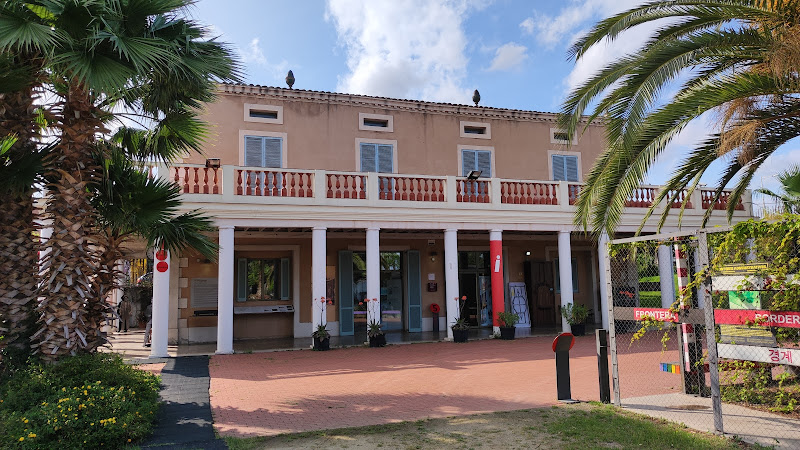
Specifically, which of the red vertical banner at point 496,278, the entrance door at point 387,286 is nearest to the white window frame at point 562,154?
the red vertical banner at point 496,278

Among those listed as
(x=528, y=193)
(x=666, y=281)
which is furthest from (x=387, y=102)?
(x=666, y=281)

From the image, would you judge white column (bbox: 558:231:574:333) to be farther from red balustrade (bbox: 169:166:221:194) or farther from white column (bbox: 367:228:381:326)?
red balustrade (bbox: 169:166:221:194)

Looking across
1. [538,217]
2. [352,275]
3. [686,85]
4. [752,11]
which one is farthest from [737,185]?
[352,275]

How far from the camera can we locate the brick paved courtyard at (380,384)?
6.66 metres

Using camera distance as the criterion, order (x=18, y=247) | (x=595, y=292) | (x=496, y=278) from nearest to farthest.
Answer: (x=18, y=247), (x=496, y=278), (x=595, y=292)

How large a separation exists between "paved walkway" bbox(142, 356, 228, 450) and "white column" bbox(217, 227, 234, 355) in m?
1.50

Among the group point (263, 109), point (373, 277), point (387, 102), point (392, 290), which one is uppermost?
point (387, 102)

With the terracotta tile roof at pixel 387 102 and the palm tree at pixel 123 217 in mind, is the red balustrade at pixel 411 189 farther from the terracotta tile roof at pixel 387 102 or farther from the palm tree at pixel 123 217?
the palm tree at pixel 123 217

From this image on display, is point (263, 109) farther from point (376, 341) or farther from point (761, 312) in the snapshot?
point (761, 312)

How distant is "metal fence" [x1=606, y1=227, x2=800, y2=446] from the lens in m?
5.57

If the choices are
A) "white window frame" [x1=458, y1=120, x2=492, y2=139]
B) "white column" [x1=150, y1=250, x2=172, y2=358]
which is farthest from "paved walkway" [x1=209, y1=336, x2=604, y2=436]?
"white window frame" [x1=458, y1=120, x2=492, y2=139]

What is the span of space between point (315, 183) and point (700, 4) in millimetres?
8988

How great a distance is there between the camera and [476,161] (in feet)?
55.8

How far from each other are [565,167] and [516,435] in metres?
13.6
